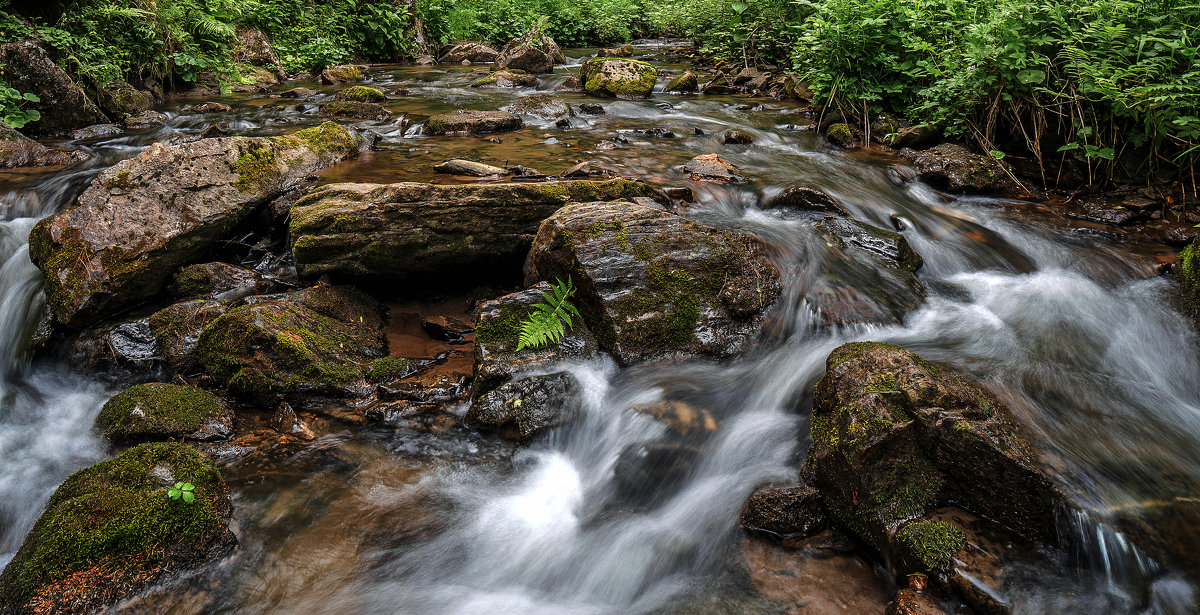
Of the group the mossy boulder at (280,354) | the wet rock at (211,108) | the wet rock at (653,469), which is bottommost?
the wet rock at (653,469)

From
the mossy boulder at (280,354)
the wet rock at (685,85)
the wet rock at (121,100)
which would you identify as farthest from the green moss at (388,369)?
the wet rock at (685,85)

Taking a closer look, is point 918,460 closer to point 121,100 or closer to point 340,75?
point 121,100

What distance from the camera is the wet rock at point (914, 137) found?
8.73 metres

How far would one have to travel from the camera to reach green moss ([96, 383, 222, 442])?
398 centimetres

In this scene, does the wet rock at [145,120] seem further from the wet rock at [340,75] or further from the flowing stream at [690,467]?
the wet rock at [340,75]

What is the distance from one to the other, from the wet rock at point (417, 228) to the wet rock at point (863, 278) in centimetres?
236

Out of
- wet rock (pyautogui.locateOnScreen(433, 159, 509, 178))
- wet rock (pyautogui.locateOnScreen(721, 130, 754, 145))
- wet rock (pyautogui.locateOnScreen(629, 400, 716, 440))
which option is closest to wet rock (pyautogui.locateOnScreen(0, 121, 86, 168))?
wet rock (pyautogui.locateOnScreen(433, 159, 509, 178))

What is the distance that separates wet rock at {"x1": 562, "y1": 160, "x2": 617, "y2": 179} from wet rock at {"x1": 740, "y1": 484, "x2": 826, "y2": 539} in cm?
476

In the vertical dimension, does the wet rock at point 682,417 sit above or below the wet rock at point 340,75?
below

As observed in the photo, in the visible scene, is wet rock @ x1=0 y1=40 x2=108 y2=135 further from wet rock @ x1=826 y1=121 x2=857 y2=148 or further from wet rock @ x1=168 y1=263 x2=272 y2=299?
wet rock @ x1=826 y1=121 x2=857 y2=148

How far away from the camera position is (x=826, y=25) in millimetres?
9359

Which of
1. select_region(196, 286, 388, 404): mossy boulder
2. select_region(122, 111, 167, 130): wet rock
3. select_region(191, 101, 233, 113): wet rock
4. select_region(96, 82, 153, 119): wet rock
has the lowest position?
select_region(196, 286, 388, 404): mossy boulder

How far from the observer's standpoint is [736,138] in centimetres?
957

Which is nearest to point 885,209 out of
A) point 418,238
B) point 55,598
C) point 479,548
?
point 418,238
